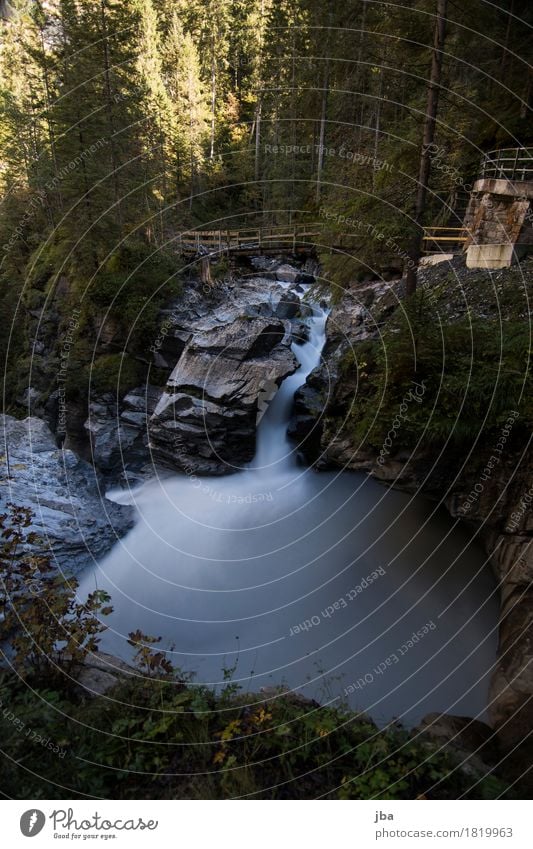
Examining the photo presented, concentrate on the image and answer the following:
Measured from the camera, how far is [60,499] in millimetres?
12281

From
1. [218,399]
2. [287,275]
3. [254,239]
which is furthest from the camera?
[254,239]

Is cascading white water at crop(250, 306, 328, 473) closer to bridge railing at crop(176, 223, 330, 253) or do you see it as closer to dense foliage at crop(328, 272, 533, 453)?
dense foliage at crop(328, 272, 533, 453)

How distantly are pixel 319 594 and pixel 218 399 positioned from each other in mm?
7457

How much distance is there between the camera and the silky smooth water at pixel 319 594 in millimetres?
7973

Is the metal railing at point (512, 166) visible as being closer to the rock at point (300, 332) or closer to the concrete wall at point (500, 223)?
the concrete wall at point (500, 223)

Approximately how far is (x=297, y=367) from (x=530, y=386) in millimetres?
9298

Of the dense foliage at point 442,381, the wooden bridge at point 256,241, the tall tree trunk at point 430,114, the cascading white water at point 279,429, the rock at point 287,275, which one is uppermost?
the wooden bridge at point 256,241

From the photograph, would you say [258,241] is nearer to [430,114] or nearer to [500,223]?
[500,223]

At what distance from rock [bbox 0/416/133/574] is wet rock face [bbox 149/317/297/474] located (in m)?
2.83

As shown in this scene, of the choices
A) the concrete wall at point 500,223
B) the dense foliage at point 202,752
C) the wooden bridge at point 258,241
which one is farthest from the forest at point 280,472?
the wooden bridge at point 258,241

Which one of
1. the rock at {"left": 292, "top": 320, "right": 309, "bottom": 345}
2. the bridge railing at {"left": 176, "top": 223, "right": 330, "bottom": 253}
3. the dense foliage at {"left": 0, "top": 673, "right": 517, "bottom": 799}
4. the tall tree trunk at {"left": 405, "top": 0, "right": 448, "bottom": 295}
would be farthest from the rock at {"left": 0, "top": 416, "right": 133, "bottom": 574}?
the bridge railing at {"left": 176, "top": 223, "right": 330, "bottom": 253}

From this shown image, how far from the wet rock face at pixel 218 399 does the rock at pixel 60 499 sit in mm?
2831

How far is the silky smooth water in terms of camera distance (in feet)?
26.2

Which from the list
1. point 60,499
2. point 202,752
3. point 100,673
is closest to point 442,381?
point 202,752
